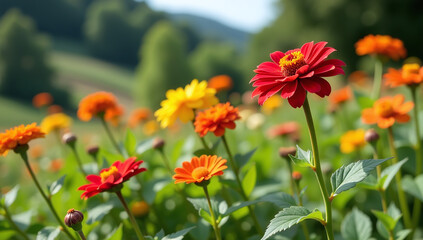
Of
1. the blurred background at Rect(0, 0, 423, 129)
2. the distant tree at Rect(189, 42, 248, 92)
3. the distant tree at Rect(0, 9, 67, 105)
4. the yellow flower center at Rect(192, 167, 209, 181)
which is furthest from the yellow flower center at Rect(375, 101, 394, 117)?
the distant tree at Rect(189, 42, 248, 92)

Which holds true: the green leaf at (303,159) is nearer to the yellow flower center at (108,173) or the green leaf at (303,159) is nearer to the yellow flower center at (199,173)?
the yellow flower center at (199,173)

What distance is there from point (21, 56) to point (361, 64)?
2731cm

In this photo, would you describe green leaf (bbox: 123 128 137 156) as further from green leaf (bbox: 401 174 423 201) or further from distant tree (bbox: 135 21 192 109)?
distant tree (bbox: 135 21 192 109)

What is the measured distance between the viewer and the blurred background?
52.4 ft

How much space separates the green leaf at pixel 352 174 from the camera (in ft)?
3.22

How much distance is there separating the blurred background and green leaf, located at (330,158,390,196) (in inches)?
544

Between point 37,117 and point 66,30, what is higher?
point 66,30

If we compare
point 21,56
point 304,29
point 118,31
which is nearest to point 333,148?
point 304,29

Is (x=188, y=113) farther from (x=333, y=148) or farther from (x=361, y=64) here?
(x=361, y=64)

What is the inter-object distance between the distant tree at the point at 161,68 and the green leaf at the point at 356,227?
22593mm

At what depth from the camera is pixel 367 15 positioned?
15844mm

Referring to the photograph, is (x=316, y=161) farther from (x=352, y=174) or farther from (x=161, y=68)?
(x=161, y=68)

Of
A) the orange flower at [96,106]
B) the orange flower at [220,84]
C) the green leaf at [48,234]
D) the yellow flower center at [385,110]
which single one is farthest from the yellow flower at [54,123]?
the yellow flower center at [385,110]

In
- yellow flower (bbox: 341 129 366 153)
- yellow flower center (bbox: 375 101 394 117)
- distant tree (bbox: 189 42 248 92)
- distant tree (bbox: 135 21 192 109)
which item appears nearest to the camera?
yellow flower center (bbox: 375 101 394 117)
